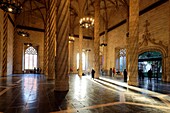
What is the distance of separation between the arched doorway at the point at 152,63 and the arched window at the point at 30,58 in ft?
65.0

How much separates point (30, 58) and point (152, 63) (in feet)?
71.3

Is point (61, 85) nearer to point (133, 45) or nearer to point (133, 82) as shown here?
point (133, 82)

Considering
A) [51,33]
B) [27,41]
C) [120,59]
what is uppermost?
[27,41]

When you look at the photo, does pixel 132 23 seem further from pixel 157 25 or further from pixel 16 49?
pixel 16 49

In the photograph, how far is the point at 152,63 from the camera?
57.7ft

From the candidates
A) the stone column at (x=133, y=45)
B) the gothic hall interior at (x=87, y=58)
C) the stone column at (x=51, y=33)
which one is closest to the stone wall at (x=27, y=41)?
the gothic hall interior at (x=87, y=58)

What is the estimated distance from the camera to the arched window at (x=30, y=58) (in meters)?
28.5

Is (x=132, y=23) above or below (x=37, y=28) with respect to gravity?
below

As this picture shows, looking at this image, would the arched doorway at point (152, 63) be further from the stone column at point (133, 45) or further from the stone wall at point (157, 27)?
the stone column at point (133, 45)

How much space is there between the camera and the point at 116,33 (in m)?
24.5

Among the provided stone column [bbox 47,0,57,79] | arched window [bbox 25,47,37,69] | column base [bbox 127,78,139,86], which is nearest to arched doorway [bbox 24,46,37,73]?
arched window [bbox 25,47,37,69]

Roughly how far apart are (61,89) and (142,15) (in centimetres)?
1504

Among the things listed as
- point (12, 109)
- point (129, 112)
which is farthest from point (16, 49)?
point (129, 112)

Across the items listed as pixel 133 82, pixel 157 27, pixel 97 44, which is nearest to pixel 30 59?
pixel 97 44
